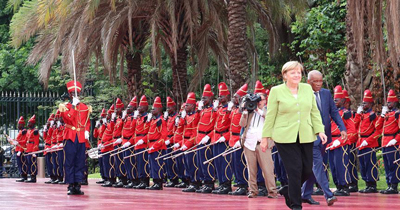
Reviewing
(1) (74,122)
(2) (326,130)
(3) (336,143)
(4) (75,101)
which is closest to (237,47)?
(3) (336,143)

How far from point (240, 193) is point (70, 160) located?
125 inches

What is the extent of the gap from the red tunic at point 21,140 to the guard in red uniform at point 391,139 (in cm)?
1155

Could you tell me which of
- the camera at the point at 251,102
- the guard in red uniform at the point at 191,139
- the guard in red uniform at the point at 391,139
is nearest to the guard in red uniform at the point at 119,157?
the guard in red uniform at the point at 191,139

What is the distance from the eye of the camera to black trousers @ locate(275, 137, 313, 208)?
8.08 meters

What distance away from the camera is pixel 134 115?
16.9 meters

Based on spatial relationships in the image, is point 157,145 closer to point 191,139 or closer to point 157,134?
point 157,134

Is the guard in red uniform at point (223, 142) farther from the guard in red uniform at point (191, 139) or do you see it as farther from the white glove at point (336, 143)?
the white glove at point (336, 143)

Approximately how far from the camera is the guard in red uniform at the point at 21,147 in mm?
21625

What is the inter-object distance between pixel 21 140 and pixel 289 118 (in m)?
15.0

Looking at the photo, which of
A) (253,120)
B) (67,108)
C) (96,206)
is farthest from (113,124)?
(96,206)

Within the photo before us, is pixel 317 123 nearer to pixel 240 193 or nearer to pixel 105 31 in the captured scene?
pixel 240 193

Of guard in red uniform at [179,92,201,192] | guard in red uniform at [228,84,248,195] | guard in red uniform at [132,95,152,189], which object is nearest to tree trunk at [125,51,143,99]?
guard in red uniform at [132,95,152,189]

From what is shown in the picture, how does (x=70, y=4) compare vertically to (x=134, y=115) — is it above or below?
above

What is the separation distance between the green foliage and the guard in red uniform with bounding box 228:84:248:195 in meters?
9.19
